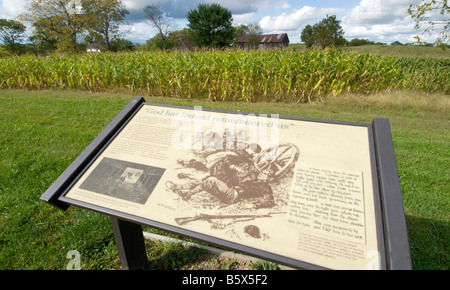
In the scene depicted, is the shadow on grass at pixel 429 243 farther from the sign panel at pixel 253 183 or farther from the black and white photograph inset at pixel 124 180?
the black and white photograph inset at pixel 124 180

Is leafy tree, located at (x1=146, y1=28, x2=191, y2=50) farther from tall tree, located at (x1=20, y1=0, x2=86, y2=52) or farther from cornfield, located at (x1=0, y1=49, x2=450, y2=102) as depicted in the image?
cornfield, located at (x1=0, y1=49, x2=450, y2=102)

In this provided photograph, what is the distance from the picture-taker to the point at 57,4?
2836 cm

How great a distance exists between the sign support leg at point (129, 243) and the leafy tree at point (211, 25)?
43610mm

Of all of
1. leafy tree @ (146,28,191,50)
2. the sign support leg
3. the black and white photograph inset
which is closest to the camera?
the black and white photograph inset

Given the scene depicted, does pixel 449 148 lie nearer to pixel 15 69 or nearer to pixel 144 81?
pixel 144 81

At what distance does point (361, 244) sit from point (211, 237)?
77 centimetres

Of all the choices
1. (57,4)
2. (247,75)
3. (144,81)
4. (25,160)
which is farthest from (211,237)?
(57,4)

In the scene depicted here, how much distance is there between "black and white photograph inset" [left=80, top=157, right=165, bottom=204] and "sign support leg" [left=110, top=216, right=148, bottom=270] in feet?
0.88

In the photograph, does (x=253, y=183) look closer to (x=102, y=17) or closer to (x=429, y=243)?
(x=429, y=243)

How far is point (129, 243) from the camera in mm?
1971

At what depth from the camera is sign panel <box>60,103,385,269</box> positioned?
1295 millimetres

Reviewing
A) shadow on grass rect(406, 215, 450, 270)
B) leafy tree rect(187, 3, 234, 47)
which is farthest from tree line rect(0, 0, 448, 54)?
shadow on grass rect(406, 215, 450, 270)

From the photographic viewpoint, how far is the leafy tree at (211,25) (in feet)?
139

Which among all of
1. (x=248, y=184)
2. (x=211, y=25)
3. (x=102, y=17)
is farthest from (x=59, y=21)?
(x=248, y=184)
